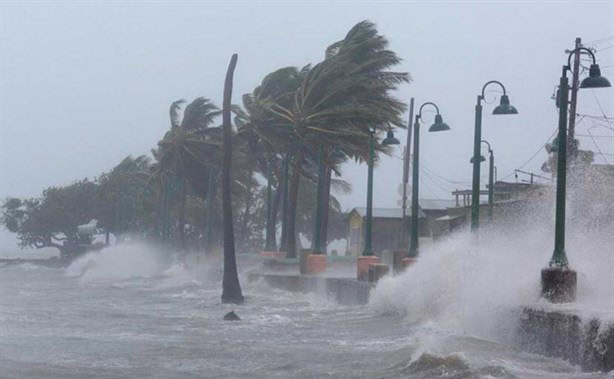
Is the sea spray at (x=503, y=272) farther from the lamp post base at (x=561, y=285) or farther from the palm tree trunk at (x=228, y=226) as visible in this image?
the palm tree trunk at (x=228, y=226)

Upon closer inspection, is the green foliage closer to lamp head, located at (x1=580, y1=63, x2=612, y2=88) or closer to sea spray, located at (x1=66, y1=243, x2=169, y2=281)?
sea spray, located at (x1=66, y1=243, x2=169, y2=281)

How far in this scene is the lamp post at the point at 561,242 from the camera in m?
15.8

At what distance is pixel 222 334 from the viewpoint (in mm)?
19750

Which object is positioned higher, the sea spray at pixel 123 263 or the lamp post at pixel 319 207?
the lamp post at pixel 319 207

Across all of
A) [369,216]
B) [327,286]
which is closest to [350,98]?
[369,216]

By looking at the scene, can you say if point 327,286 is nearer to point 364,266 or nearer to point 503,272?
point 364,266

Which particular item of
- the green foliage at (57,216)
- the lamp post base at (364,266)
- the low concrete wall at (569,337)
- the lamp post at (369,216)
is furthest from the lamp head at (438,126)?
the green foliage at (57,216)

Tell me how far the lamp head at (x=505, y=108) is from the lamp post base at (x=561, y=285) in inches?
253

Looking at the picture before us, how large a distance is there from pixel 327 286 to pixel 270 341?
14.5 metres

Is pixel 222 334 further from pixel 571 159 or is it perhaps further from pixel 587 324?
pixel 571 159

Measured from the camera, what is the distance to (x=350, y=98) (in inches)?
1631

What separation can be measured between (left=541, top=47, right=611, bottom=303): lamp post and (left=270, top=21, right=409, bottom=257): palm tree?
23.0m

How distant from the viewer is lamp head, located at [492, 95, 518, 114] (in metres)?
21.8

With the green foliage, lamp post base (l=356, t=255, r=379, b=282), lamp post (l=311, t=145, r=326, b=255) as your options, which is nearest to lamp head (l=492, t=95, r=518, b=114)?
lamp post base (l=356, t=255, r=379, b=282)
